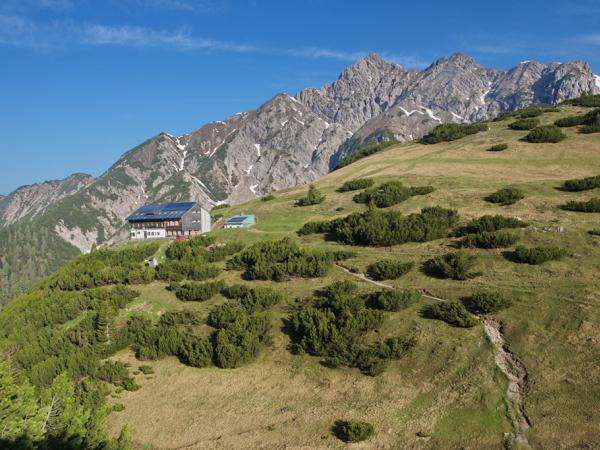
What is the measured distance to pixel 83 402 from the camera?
32.5 m

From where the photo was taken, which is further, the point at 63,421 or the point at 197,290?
the point at 197,290

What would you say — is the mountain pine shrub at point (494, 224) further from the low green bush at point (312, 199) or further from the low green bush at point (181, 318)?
the low green bush at point (312, 199)

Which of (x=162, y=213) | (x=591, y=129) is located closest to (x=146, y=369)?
(x=162, y=213)

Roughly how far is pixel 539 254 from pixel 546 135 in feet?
182

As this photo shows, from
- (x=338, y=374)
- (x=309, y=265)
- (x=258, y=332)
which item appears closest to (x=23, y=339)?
(x=258, y=332)

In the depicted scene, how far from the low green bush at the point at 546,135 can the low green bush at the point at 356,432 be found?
78701mm

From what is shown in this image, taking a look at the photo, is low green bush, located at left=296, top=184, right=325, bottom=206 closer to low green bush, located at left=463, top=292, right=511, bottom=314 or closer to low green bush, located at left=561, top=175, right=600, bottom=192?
low green bush, located at left=561, top=175, right=600, bottom=192

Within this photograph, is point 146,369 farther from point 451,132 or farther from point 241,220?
point 451,132

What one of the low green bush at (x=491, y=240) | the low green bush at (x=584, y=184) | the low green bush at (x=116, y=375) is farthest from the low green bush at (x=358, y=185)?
the low green bush at (x=116, y=375)

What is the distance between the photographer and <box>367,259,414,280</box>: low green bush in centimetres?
4428

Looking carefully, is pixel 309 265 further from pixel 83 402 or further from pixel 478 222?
pixel 83 402

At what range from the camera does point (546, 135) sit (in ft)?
277

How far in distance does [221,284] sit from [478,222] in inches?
1226

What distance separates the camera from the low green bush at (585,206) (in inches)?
2009
